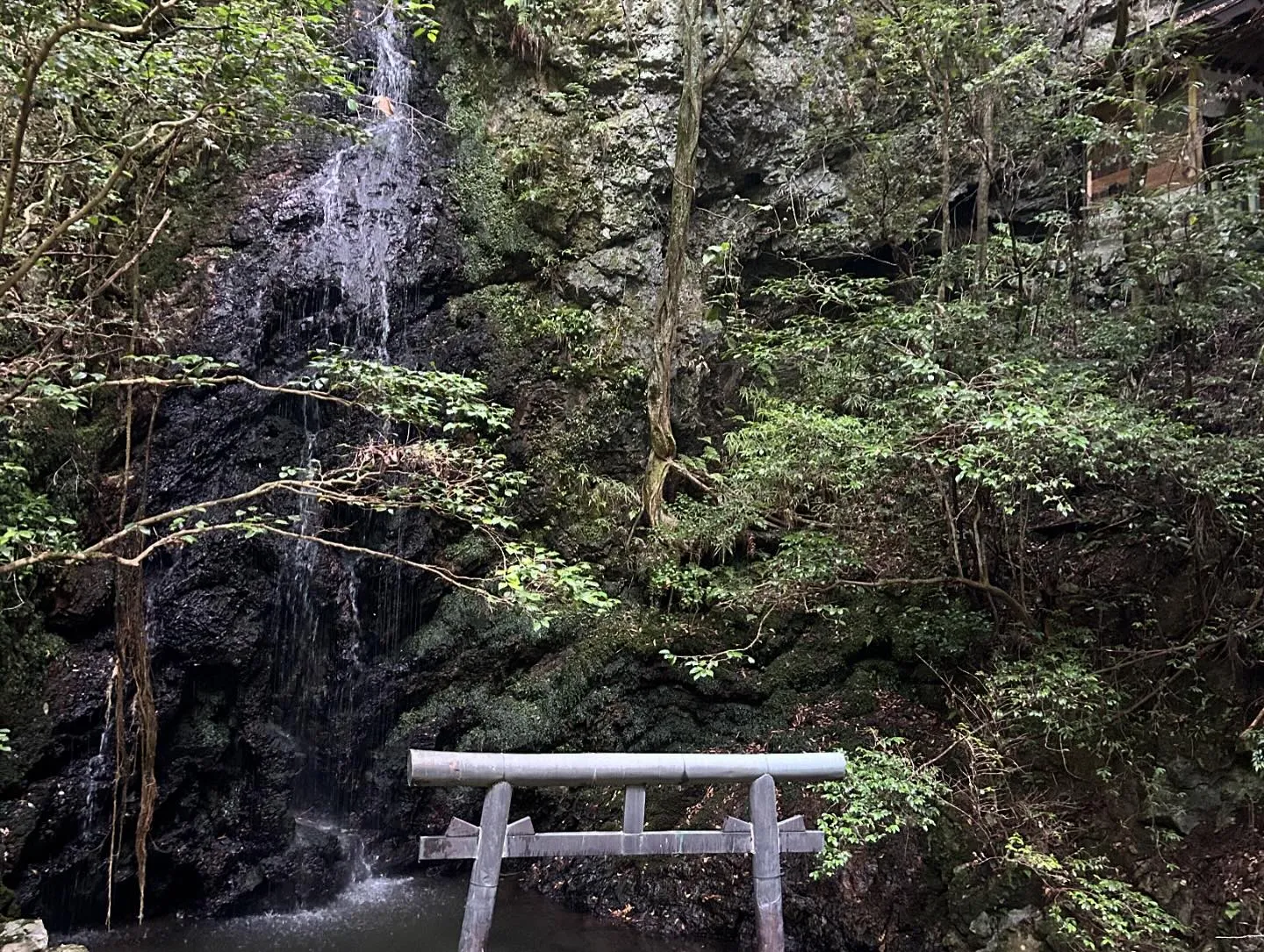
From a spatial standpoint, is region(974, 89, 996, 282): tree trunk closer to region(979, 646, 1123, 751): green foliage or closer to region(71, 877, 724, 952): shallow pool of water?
region(979, 646, 1123, 751): green foliage

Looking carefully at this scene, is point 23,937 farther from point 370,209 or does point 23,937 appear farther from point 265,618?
point 370,209

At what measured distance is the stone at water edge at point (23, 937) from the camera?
196 inches

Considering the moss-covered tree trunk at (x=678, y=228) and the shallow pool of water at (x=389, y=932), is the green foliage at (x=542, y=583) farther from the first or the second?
the moss-covered tree trunk at (x=678, y=228)

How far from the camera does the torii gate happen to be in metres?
4.15

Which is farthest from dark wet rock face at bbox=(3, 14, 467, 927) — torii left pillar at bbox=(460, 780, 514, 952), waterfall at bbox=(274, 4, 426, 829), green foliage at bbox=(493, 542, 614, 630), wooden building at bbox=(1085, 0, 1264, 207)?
wooden building at bbox=(1085, 0, 1264, 207)

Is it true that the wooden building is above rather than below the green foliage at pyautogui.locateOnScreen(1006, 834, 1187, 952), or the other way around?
above

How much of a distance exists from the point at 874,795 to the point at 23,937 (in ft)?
18.9

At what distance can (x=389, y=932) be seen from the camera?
7.00 meters

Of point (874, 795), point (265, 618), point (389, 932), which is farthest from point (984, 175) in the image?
point (389, 932)

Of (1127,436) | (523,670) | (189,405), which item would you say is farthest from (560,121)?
(1127,436)

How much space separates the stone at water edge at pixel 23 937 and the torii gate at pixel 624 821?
2.87 metres

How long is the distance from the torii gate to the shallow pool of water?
2871 millimetres

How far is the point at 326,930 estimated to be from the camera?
7086 mm

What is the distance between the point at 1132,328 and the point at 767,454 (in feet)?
10.9
